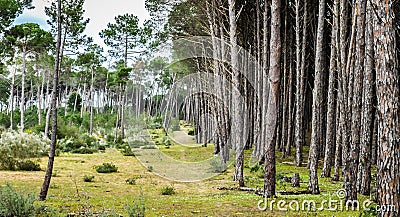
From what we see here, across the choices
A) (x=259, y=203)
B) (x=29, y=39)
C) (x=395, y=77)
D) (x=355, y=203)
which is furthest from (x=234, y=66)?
(x=29, y=39)

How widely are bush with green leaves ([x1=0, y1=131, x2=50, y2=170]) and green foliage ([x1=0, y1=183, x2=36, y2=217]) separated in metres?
9.22

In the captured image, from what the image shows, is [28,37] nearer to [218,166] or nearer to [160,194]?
[218,166]

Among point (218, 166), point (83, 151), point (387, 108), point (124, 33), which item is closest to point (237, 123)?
point (218, 166)

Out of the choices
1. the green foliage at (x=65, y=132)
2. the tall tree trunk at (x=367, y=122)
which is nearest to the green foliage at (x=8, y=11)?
the green foliage at (x=65, y=132)

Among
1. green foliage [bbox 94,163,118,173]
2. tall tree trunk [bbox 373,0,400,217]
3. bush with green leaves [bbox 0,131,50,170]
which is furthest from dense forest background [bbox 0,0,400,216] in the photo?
green foliage [bbox 94,163,118,173]

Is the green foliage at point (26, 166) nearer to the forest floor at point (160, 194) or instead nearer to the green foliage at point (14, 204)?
the forest floor at point (160, 194)

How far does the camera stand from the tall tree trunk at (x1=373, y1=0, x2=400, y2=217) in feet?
17.9

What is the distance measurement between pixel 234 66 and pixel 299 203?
5671mm

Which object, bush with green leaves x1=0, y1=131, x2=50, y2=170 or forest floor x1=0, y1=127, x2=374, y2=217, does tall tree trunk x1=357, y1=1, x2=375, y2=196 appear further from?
bush with green leaves x1=0, y1=131, x2=50, y2=170

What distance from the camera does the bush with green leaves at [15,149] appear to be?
15320 millimetres

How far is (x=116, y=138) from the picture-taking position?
105 ft

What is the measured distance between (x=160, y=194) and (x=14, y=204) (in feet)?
15.5

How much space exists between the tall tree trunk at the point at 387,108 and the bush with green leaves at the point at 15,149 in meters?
13.6

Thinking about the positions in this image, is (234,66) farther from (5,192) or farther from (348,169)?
(5,192)
